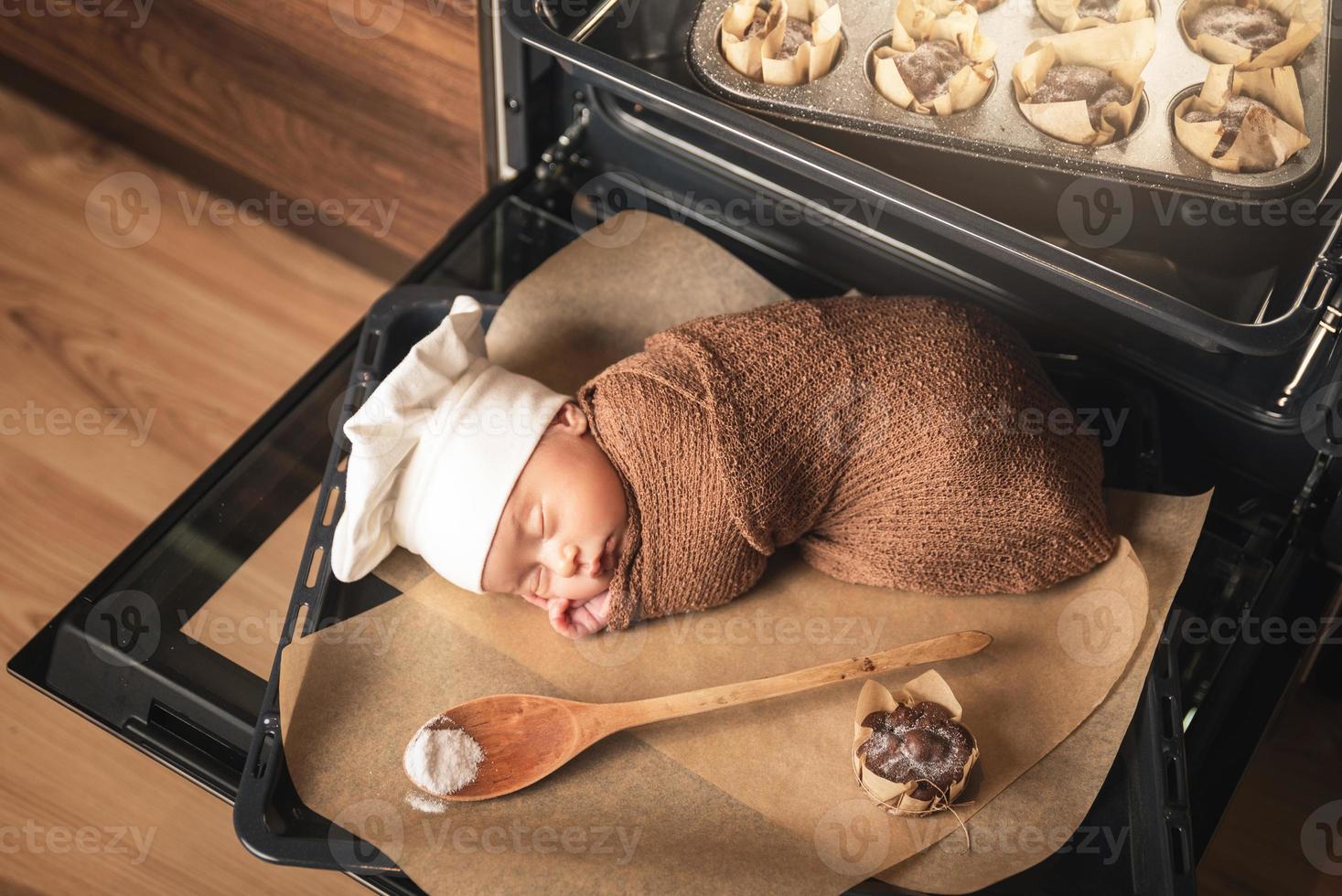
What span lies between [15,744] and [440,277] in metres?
0.55

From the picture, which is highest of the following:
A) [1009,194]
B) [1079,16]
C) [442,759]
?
[1079,16]

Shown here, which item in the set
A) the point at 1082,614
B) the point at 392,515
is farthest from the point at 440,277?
the point at 1082,614

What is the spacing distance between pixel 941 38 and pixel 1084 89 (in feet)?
0.32

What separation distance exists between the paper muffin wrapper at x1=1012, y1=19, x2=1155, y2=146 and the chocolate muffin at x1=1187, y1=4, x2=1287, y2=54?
3 cm

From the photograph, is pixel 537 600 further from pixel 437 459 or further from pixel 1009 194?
pixel 1009 194

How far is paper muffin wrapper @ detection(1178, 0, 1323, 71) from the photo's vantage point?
2.42 feet

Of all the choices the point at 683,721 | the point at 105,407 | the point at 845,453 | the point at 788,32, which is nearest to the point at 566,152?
the point at 788,32

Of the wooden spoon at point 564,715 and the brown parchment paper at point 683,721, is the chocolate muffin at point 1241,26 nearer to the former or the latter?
the brown parchment paper at point 683,721

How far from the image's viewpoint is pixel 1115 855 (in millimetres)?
742

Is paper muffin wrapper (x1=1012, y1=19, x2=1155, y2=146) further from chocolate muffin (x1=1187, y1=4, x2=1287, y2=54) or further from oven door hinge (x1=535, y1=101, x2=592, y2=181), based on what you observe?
oven door hinge (x1=535, y1=101, x2=592, y2=181)

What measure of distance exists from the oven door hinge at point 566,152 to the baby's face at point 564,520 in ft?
0.91

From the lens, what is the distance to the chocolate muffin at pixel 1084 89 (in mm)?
739

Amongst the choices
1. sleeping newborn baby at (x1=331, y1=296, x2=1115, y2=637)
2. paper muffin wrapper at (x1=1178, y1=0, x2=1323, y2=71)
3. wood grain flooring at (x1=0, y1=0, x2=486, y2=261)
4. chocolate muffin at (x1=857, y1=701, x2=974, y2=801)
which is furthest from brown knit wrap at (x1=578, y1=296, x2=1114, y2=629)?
wood grain flooring at (x1=0, y1=0, x2=486, y2=261)

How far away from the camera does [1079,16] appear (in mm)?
765
